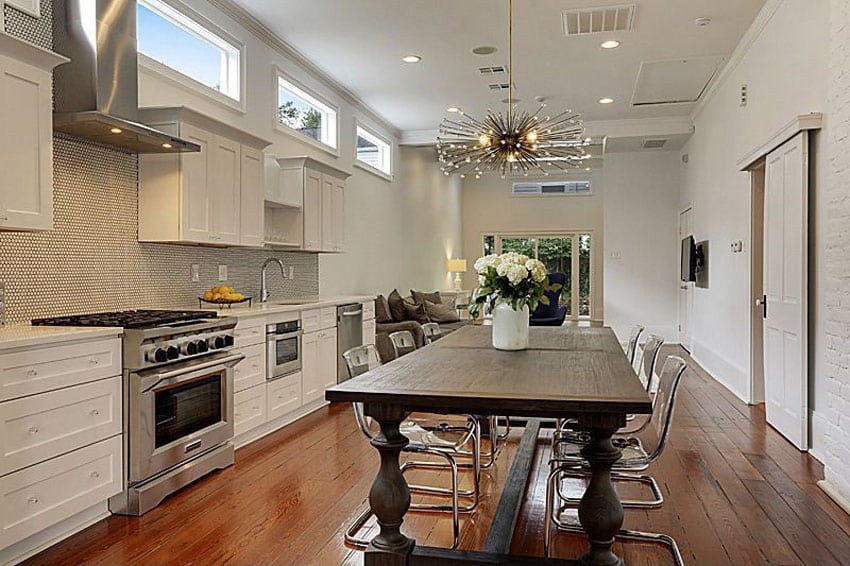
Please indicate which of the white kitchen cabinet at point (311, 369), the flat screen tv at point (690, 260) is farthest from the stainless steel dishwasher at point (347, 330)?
the flat screen tv at point (690, 260)

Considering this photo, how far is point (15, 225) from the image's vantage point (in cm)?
289

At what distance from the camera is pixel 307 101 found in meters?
6.86

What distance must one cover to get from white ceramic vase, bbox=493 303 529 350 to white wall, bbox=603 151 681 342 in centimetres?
768

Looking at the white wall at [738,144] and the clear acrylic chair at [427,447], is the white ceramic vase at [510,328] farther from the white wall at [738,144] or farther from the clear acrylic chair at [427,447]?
the white wall at [738,144]

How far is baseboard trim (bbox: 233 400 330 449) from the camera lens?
451 cm

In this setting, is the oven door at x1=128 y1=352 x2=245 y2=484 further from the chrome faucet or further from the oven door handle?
the chrome faucet

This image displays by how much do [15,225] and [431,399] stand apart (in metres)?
2.03

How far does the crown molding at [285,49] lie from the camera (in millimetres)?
5160

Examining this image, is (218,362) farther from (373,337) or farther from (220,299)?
(373,337)

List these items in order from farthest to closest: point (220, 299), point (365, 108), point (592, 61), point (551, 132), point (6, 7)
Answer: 1. point (365, 108)
2. point (592, 61)
3. point (551, 132)
4. point (220, 299)
5. point (6, 7)

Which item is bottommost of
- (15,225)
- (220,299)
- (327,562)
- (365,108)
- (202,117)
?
(327,562)

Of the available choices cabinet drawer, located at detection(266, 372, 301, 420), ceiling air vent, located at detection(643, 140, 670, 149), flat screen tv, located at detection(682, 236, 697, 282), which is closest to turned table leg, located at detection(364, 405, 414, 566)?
cabinet drawer, located at detection(266, 372, 301, 420)

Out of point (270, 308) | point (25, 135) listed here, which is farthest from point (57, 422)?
point (270, 308)

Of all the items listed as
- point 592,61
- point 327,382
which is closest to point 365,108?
point 592,61
